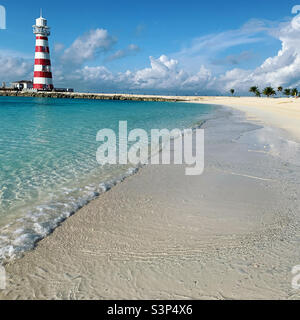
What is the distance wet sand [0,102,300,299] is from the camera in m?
2.63

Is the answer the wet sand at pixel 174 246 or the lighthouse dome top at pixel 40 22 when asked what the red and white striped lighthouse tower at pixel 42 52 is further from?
the wet sand at pixel 174 246

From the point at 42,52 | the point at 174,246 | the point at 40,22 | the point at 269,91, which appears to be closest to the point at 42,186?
the point at 174,246

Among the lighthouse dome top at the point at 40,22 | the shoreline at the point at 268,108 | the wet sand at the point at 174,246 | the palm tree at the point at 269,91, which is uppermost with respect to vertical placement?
the lighthouse dome top at the point at 40,22

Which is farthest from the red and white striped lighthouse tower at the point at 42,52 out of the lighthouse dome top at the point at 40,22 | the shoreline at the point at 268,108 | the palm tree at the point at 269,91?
the palm tree at the point at 269,91

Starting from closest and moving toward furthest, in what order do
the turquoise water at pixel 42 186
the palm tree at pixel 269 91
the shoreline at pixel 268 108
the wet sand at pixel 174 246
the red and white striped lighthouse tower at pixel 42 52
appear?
the wet sand at pixel 174 246 → the turquoise water at pixel 42 186 → the shoreline at pixel 268 108 → the red and white striped lighthouse tower at pixel 42 52 → the palm tree at pixel 269 91

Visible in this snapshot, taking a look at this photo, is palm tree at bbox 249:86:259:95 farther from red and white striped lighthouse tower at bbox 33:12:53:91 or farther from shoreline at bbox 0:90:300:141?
red and white striped lighthouse tower at bbox 33:12:53:91

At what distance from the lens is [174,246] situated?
3396 mm

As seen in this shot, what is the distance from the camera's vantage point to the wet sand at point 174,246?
2.63 metres

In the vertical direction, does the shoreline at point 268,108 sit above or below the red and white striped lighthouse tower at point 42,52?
below

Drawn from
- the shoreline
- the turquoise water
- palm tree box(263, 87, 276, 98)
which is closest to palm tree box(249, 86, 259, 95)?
palm tree box(263, 87, 276, 98)

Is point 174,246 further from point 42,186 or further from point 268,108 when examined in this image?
point 268,108

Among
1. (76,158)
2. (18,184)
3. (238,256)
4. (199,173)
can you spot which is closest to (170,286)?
(238,256)
